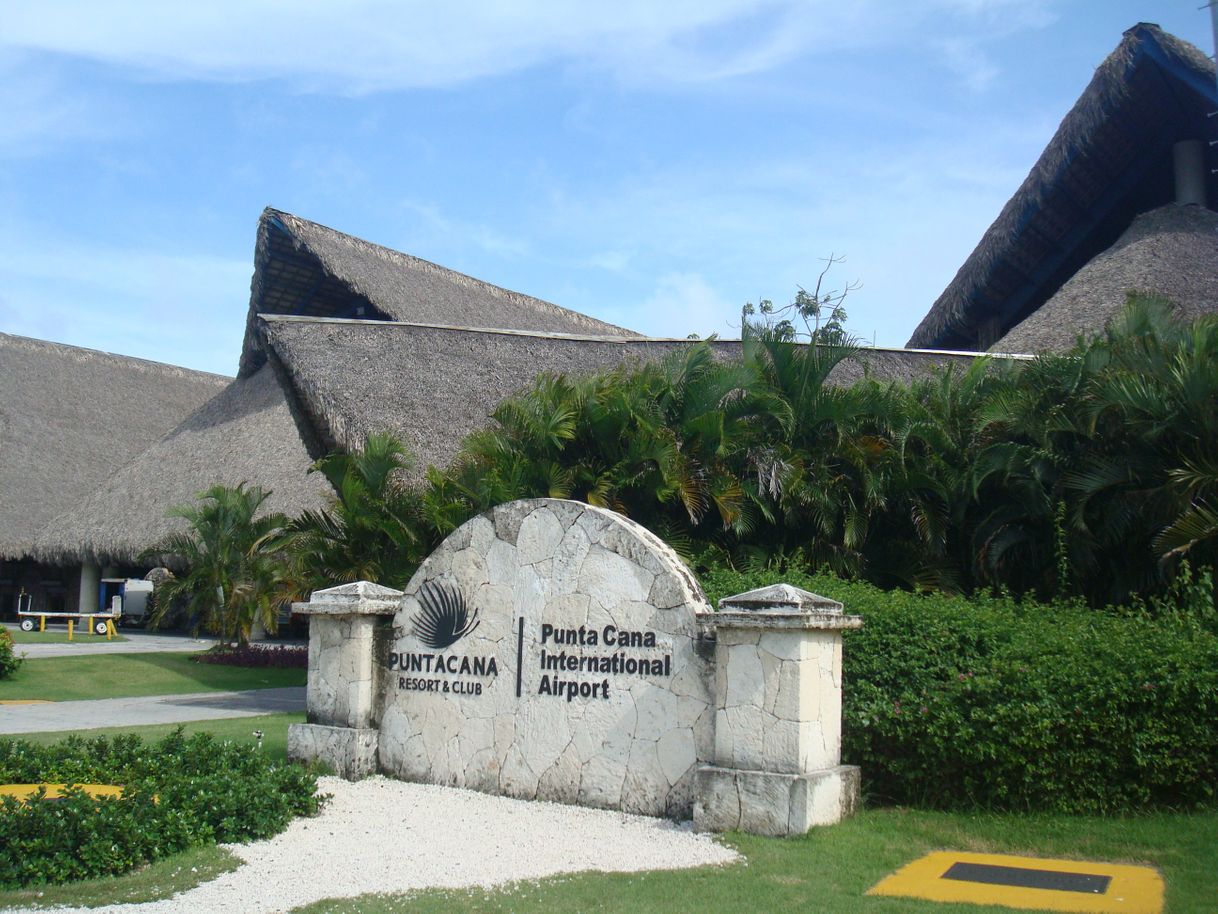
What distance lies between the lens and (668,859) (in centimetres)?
701

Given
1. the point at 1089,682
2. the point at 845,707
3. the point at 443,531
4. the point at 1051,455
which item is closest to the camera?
the point at 1089,682

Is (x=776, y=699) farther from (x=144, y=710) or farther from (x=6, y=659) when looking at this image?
(x=6, y=659)

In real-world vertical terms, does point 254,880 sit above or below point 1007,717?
below

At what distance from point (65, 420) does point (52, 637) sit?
459 inches

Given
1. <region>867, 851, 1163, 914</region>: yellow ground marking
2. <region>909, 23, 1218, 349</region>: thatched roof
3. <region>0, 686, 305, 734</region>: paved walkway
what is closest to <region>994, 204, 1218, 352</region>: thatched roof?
<region>909, 23, 1218, 349</region>: thatched roof

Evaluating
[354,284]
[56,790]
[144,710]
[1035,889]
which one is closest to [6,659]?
[144,710]

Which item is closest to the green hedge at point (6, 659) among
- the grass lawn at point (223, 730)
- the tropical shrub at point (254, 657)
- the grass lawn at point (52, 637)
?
the tropical shrub at point (254, 657)

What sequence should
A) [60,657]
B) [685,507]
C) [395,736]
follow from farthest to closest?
[60,657] < [685,507] < [395,736]

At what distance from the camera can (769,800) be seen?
7.46 m

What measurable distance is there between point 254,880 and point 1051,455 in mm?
7529

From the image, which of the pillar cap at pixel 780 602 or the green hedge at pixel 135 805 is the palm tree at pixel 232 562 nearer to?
the green hedge at pixel 135 805

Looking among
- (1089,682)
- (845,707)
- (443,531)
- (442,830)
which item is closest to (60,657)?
(443,531)

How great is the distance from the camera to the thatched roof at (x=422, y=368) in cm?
1527

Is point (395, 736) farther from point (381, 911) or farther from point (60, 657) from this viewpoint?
point (60, 657)
